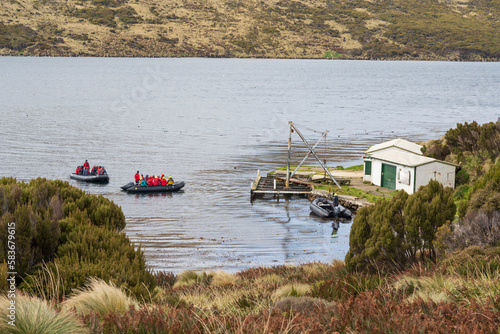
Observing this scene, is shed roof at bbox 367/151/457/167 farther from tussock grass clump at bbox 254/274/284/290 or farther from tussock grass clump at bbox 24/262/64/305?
tussock grass clump at bbox 24/262/64/305

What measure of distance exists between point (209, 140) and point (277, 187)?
31.0m

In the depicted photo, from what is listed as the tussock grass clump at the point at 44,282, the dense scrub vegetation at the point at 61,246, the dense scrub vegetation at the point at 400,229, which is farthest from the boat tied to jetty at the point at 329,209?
the tussock grass clump at the point at 44,282

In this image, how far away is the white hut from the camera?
38.7 meters

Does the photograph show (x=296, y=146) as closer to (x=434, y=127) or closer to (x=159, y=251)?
(x=434, y=127)

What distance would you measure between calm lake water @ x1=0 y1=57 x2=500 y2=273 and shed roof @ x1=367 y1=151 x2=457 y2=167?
6.81m

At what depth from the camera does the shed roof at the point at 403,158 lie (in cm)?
3885

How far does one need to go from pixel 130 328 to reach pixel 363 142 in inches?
2740

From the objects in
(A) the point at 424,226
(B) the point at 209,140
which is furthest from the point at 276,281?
(B) the point at 209,140

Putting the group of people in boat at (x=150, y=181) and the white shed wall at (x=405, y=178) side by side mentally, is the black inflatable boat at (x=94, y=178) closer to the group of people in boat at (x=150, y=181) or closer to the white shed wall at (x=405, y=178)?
the group of people in boat at (x=150, y=181)

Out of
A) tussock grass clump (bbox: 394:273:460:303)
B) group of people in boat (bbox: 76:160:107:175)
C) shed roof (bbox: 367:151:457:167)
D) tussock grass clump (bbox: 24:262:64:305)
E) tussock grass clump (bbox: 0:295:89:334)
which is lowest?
group of people in boat (bbox: 76:160:107:175)

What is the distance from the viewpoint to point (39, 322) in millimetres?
6477

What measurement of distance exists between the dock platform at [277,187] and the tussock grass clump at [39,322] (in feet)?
119

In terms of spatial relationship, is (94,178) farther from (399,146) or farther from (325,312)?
(325,312)

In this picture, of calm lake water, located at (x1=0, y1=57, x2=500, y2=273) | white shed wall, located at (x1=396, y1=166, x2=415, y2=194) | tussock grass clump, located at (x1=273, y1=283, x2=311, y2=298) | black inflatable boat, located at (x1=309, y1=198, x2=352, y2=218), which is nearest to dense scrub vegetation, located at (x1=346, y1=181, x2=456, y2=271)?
tussock grass clump, located at (x1=273, y1=283, x2=311, y2=298)
